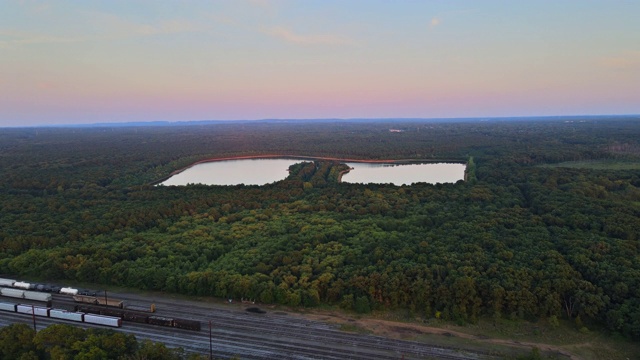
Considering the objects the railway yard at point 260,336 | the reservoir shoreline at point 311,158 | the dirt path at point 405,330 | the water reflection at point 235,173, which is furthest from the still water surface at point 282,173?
the railway yard at point 260,336

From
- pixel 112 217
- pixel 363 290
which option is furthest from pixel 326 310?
pixel 112 217

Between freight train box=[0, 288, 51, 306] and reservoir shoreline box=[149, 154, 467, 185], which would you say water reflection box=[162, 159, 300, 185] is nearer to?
reservoir shoreline box=[149, 154, 467, 185]

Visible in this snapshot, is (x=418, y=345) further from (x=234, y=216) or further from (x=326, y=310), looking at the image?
(x=234, y=216)

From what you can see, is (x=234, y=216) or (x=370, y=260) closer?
(x=370, y=260)

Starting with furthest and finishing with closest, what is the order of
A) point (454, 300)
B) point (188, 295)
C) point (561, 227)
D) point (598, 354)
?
point (561, 227)
point (188, 295)
point (454, 300)
point (598, 354)

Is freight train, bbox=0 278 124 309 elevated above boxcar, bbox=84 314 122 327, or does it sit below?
above

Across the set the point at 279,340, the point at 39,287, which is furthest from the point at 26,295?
the point at 279,340

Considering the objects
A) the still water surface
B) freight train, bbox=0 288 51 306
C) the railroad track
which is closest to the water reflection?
the still water surface

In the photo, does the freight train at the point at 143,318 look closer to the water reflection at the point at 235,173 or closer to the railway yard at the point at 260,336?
the railway yard at the point at 260,336
